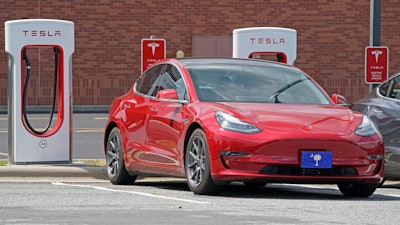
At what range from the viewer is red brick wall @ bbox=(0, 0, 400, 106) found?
32.2 meters

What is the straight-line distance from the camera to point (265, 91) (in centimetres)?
1227

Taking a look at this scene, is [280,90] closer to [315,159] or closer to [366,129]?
[366,129]

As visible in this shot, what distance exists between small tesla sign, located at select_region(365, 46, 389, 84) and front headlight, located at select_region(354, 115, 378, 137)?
5068 millimetres

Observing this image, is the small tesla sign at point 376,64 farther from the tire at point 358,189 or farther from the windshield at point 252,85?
the tire at point 358,189

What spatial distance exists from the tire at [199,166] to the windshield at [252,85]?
61 cm

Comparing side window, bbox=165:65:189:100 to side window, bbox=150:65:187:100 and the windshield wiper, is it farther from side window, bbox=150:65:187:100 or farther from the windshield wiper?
the windshield wiper

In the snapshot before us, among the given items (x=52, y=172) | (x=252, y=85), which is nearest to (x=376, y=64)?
(x=252, y=85)

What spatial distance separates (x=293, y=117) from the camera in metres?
11.4

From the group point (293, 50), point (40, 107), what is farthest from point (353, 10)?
point (293, 50)

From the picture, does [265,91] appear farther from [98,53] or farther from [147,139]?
[98,53]

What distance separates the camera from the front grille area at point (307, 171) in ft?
36.5

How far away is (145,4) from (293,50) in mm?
17191

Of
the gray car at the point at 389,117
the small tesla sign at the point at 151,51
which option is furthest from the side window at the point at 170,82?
the small tesla sign at the point at 151,51

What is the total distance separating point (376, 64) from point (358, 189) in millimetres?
5322
